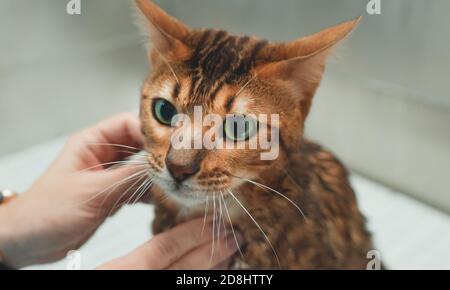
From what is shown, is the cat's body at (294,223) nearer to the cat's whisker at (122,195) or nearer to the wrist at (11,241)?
the cat's whisker at (122,195)

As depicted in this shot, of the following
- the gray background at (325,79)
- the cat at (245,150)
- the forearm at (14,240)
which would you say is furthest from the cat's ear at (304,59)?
the forearm at (14,240)

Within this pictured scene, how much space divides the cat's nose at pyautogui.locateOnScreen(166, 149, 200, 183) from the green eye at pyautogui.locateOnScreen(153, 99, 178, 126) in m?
0.04

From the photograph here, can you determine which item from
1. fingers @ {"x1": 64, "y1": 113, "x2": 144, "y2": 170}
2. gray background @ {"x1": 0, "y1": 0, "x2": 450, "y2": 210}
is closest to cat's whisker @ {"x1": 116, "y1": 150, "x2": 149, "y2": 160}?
fingers @ {"x1": 64, "y1": 113, "x2": 144, "y2": 170}

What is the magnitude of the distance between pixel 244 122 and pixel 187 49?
0.11 m

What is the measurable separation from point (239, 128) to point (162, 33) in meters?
0.13

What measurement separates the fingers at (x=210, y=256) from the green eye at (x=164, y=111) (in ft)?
0.54

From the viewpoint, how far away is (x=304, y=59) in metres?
0.49

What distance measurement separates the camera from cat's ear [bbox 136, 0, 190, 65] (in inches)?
20.6

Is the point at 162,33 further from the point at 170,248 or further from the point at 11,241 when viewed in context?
the point at 11,241

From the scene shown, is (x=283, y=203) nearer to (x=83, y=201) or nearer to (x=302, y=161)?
(x=302, y=161)

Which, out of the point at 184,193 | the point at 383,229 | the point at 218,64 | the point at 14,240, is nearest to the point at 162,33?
the point at 218,64

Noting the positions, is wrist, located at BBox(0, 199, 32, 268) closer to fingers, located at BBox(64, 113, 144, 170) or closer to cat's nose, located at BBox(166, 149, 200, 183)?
fingers, located at BBox(64, 113, 144, 170)

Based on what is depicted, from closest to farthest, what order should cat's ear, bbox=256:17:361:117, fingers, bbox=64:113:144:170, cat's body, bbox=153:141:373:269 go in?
cat's ear, bbox=256:17:361:117
cat's body, bbox=153:141:373:269
fingers, bbox=64:113:144:170
